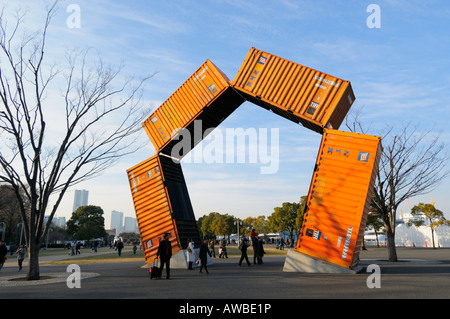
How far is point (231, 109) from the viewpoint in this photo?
58.7 feet

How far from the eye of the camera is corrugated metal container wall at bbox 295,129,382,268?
11.9 metres

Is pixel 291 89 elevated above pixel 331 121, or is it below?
above

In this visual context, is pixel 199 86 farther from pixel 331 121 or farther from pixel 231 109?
Result: pixel 331 121

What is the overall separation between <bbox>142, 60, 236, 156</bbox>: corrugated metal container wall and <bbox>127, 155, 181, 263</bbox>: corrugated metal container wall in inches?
58.8

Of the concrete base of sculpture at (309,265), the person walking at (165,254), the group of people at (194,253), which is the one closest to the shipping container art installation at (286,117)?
the concrete base of sculpture at (309,265)

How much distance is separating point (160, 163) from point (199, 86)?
4.88 m

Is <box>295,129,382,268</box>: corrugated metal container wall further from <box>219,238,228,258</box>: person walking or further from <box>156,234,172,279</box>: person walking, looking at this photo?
<box>219,238,228,258</box>: person walking

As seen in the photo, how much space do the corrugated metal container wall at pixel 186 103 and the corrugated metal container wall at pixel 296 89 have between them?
1.46 metres

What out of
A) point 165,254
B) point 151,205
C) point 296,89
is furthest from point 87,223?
point 296,89

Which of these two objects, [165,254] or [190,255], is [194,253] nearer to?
[190,255]

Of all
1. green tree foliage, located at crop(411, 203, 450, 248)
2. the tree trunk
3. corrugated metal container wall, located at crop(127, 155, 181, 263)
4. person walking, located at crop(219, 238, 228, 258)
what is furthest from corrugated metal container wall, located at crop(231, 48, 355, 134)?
green tree foliage, located at crop(411, 203, 450, 248)

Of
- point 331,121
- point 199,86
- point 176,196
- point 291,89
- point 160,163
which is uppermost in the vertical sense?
point 199,86
